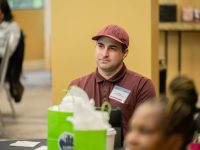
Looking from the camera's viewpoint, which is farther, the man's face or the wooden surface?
the wooden surface

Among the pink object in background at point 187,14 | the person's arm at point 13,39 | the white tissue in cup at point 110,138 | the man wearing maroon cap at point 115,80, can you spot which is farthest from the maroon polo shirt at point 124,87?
the pink object in background at point 187,14

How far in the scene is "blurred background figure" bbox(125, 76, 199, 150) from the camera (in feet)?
4.17

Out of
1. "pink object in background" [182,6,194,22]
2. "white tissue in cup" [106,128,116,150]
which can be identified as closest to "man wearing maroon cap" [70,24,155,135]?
"white tissue in cup" [106,128,116,150]

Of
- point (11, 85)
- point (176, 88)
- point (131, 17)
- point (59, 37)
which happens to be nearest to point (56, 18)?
point (59, 37)

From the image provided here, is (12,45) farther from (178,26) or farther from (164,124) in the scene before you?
(164,124)

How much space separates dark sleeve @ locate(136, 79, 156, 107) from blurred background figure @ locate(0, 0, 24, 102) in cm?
296

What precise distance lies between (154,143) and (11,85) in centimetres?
491

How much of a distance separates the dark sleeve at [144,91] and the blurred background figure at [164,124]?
1216 millimetres

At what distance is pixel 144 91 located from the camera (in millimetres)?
2662

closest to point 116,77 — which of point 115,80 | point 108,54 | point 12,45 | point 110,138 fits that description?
point 115,80

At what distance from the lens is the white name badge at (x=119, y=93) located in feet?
8.57

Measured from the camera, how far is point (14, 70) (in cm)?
596

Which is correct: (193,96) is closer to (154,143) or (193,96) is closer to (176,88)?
(176,88)

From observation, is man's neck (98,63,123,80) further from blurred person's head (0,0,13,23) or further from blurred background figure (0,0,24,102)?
blurred person's head (0,0,13,23)
